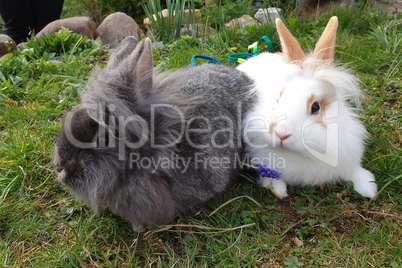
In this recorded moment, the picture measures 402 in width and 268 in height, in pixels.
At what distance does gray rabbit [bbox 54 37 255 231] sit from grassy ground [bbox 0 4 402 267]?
179 millimetres

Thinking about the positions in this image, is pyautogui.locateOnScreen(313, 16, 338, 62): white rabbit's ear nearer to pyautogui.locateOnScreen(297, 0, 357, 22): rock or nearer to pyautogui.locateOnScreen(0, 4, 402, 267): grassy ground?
pyautogui.locateOnScreen(0, 4, 402, 267): grassy ground

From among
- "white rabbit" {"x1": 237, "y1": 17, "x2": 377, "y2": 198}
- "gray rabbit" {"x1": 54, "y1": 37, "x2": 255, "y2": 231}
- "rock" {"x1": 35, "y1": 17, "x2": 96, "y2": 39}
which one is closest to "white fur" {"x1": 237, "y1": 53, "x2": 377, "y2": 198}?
"white rabbit" {"x1": 237, "y1": 17, "x2": 377, "y2": 198}

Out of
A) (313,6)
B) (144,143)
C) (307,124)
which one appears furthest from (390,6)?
(144,143)

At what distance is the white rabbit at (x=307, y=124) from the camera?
2.20 m

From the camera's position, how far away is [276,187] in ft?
8.36

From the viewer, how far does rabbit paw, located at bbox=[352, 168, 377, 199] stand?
2492mm

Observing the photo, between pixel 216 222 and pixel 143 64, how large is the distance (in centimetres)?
116

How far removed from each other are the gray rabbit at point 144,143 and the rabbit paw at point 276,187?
31 cm

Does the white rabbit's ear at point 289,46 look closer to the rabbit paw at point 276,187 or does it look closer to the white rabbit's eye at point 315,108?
the white rabbit's eye at point 315,108

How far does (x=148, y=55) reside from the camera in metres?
2.06

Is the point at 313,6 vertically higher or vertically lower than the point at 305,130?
lower

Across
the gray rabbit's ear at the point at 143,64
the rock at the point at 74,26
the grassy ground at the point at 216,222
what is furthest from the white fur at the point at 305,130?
the rock at the point at 74,26

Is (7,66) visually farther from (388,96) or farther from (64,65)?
(388,96)

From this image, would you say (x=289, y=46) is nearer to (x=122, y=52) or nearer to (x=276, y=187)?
(x=276, y=187)
